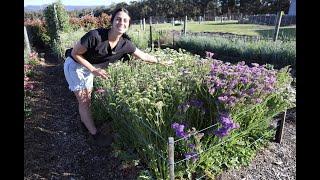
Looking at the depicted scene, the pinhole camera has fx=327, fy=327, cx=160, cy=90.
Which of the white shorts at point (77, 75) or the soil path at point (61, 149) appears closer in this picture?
the soil path at point (61, 149)

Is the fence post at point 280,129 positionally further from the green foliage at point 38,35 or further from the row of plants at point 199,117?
the green foliage at point 38,35

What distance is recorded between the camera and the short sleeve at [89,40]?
11.7ft

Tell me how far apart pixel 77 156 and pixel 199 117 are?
1.52 m

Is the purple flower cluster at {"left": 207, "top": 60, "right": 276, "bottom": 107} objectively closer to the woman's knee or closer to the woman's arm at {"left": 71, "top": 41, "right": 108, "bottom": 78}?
the woman's arm at {"left": 71, "top": 41, "right": 108, "bottom": 78}

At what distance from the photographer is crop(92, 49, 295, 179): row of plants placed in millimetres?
2945

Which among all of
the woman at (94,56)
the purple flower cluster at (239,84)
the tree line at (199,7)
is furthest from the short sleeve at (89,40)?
the tree line at (199,7)

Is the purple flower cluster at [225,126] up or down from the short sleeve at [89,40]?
down

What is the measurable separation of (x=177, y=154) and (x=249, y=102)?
87 cm

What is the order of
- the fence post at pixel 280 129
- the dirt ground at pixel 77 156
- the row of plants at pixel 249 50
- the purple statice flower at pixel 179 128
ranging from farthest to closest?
the row of plants at pixel 249 50
the fence post at pixel 280 129
the dirt ground at pixel 77 156
the purple statice flower at pixel 179 128

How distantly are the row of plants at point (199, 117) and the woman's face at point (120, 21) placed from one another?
2.04ft

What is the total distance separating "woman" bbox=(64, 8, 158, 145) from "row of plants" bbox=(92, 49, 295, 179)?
1.10ft

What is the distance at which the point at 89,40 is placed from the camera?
11.8 ft

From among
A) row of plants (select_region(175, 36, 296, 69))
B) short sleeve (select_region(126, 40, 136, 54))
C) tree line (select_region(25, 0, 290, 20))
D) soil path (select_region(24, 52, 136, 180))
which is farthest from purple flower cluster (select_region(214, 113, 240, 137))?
tree line (select_region(25, 0, 290, 20))
